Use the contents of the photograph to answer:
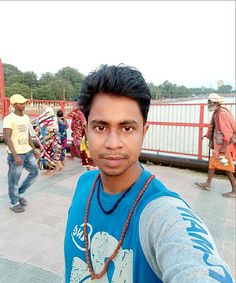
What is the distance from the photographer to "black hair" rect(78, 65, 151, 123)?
0.95 metres

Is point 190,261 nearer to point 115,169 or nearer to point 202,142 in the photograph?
point 115,169

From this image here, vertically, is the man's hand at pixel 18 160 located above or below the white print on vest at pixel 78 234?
below

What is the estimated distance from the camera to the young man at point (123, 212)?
740 mm

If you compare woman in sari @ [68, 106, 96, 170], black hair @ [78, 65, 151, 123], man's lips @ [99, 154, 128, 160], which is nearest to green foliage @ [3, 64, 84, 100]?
woman in sari @ [68, 106, 96, 170]

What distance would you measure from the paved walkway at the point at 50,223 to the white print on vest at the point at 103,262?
335 mm

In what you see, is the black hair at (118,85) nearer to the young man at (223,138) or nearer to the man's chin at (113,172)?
the man's chin at (113,172)

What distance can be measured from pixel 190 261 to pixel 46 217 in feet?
10.7

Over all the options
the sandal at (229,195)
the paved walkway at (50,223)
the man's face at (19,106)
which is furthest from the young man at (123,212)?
the sandal at (229,195)

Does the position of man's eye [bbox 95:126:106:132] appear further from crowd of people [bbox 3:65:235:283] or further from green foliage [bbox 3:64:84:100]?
green foliage [bbox 3:64:84:100]

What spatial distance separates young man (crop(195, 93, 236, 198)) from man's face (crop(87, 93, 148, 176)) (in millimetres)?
3952

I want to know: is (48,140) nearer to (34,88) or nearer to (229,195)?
(229,195)

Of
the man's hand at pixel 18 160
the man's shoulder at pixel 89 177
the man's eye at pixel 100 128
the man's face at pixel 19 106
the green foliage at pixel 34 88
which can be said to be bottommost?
the man's hand at pixel 18 160

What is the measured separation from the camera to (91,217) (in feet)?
3.32

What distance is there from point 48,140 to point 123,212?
17.4ft
